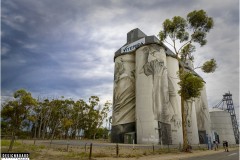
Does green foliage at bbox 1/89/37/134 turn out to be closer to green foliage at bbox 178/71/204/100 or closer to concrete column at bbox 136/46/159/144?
green foliage at bbox 178/71/204/100

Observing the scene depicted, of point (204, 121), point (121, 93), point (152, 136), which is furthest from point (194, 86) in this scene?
point (204, 121)

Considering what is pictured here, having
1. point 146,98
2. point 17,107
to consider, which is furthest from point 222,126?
point 17,107

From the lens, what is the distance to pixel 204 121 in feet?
242

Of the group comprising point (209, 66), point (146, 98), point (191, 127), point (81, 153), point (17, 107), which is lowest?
point (191, 127)

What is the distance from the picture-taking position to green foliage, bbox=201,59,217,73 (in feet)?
99.8

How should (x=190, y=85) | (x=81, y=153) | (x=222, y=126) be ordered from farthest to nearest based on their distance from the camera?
(x=222, y=126) < (x=190, y=85) < (x=81, y=153)

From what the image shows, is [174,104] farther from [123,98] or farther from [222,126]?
[222,126]

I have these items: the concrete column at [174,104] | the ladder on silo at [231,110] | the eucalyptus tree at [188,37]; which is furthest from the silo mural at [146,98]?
the ladder on silo at [231,110]

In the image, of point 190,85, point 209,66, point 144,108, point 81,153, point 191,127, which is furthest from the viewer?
point 191,127

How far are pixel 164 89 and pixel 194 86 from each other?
24.0 m

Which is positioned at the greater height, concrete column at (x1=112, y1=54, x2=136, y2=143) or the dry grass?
concrete column at (x1=112, y1=54, x2=136, y2=143)

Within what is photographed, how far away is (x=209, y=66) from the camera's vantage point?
100 feet

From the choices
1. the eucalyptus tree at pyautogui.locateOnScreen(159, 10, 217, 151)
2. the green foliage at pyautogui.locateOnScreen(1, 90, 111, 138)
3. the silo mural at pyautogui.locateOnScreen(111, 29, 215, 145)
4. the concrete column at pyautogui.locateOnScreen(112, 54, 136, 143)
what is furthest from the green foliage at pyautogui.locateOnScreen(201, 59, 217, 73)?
the green foliage at pyautogui.locateOnScreen(1, 90, 111, 138)

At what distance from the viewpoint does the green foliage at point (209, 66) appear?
30422mm
